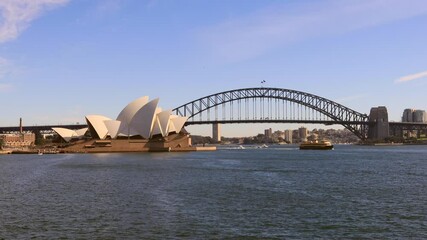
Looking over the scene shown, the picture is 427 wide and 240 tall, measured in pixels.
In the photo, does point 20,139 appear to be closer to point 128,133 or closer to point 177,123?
point 128,133

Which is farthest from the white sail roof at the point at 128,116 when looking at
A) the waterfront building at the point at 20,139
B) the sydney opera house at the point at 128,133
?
the waterfront building at the point at 20,139

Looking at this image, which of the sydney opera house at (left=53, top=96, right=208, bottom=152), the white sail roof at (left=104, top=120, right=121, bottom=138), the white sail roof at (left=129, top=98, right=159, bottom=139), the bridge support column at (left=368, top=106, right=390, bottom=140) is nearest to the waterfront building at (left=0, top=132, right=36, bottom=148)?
the sydney opera house at (left=53, top=96, right=208, bottom=152)

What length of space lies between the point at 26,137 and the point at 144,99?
75251 millimetres

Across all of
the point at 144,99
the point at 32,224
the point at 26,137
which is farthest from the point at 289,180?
the point at 26,137

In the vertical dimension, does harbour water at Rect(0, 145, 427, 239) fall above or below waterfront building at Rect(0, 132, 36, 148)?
below

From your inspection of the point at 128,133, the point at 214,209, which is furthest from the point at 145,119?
the point at 214,209

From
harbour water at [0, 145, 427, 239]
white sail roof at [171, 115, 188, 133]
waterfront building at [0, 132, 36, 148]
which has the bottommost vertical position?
harbour water at [0, 145, 427, 239]

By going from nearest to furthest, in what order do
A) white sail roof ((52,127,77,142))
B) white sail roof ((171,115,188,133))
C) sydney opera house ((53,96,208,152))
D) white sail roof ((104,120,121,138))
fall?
sydney opera house ((53,96,208,152)) → white sail roof ((104,120,121,138)) → white sail roof ((171,115,188,133)) → white sail roof ((52,127,77,142))

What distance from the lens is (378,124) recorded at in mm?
143375

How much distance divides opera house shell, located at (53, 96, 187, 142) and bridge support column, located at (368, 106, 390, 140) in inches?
2767

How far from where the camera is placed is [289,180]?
1302 inches

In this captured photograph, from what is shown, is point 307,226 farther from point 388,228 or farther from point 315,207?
point 315,207

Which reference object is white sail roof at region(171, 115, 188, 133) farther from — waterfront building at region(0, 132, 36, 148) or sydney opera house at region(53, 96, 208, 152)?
waterfront building at region(0, 132, 36, 148)

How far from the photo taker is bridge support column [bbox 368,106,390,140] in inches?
5657
